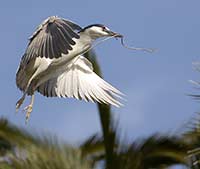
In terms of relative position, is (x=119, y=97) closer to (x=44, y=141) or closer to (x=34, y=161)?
(x=34, y=161)

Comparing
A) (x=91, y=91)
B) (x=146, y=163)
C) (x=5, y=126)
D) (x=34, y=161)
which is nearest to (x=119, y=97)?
(x=91, y=91)

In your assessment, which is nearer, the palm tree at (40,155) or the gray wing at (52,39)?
the gray wing at (52,39)

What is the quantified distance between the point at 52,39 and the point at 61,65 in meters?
0.56

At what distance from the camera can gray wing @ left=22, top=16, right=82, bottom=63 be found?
8.84 m

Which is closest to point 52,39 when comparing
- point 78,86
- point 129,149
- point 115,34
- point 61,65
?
point 61,65

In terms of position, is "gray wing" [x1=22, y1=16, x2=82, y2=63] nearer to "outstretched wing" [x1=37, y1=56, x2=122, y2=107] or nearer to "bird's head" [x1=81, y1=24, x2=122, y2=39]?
"bird's head" [x1=81, y1=24, x2=122, y2=39]

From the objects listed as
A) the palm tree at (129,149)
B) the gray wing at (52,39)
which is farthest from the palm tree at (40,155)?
the gray wing at (52,39)

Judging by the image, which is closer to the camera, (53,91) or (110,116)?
(53,91)

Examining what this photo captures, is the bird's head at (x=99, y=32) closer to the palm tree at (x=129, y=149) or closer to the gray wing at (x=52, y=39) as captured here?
the gray wing at (x=52, y=39)

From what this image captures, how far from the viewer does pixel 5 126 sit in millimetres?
13320

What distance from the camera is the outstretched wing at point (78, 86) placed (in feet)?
33.3

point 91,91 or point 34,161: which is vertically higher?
point 91,91

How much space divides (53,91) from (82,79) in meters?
0.37

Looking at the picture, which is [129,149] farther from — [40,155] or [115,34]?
[115,34]
